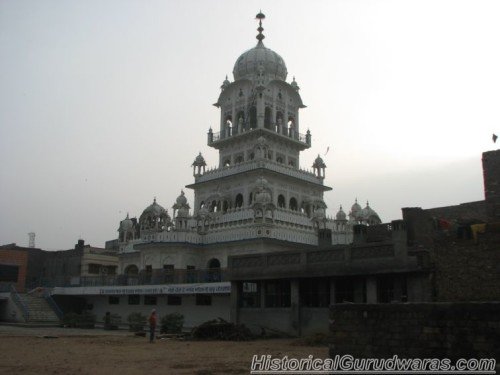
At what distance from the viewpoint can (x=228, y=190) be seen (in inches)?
1970

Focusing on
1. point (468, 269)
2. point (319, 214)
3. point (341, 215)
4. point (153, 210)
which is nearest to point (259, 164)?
point (319, 214)

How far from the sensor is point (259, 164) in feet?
155

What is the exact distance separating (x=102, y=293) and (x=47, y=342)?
18.9 meters

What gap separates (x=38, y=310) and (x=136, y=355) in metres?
28.8

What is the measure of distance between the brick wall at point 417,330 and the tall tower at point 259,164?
27.0 meters

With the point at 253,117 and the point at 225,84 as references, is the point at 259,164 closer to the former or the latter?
the point at 253,117

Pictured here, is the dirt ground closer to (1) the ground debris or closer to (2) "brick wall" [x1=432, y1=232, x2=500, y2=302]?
(1) the ground debris

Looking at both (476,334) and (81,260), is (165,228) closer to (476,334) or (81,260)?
(81,260)

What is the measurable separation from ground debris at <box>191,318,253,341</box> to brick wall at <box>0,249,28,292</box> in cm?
3972

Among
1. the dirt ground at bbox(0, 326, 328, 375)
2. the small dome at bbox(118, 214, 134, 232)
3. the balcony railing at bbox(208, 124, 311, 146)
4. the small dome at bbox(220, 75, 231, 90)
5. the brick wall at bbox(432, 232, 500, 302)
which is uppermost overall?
the small dome at bbox(220, 75, 231, 90)

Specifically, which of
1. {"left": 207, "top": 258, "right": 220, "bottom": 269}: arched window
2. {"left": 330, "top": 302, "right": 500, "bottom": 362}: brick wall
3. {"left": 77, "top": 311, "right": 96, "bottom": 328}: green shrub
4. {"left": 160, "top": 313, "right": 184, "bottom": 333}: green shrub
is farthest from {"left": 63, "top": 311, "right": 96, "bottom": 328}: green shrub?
{"left": 330, "top": 302, "right": 500, "bottom": 362}: brick wall

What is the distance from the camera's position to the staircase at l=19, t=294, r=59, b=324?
142 ft

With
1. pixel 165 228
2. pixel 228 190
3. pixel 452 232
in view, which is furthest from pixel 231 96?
pixel 452 232

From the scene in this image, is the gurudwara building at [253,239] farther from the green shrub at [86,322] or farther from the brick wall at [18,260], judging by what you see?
the brick wall at [18,260]
